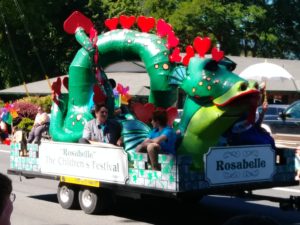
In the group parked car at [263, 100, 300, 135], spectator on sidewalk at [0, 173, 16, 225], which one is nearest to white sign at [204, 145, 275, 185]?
spectator on sidewalk at [0, 173, 16, 225]

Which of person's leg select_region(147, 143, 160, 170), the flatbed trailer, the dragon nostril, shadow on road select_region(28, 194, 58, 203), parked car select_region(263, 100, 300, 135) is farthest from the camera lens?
parked car select_region(263, 100, 300, 135)

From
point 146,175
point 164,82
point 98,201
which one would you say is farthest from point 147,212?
point 164,82

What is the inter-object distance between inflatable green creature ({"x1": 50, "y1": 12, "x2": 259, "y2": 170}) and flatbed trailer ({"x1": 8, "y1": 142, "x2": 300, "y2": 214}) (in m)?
0.33

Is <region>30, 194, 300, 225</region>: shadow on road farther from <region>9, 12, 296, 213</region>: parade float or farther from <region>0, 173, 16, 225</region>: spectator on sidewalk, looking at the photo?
<region>0, 173, 16, 225</region>: spectator on sidewalk

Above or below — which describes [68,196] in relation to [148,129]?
below

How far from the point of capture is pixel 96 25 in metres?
52.5

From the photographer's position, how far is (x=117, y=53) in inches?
463

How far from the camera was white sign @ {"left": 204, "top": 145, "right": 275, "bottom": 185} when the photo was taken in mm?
8977

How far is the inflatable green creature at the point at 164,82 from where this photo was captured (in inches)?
360

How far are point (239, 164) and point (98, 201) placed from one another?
2314 millimetres

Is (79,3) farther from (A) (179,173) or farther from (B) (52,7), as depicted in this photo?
(A) (179,173)

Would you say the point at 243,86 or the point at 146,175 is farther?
the point at 146,175

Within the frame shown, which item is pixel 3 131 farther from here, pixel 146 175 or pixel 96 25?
pixel 96 25

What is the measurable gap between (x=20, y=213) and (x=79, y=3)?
43194mm
